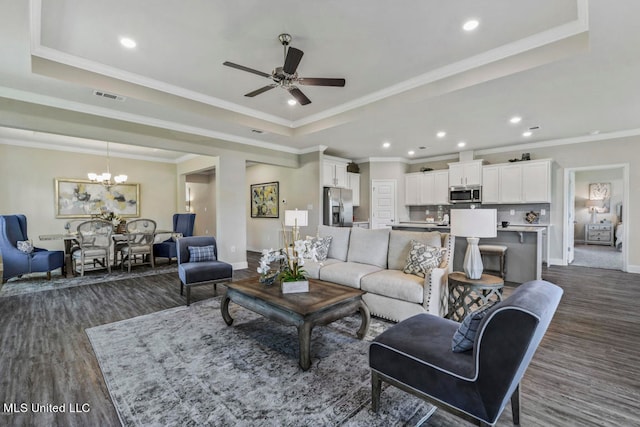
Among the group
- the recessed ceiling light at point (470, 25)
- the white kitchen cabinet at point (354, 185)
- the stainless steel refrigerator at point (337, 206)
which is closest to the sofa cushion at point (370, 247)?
the recessed ceiling light at point (470, 25)

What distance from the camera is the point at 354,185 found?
8.16 metres

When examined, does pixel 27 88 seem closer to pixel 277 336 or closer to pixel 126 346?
pixel 126 346

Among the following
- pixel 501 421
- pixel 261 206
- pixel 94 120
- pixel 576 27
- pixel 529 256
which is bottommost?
pixel 501 421

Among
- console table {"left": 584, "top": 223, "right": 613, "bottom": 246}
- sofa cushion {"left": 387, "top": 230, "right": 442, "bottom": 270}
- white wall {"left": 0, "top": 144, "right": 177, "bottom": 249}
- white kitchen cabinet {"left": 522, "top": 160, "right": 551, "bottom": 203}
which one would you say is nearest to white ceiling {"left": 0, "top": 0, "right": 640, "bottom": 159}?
white kitchen cabinet {"left": 522, "top": 160, "right": 551, "bottom": 203}

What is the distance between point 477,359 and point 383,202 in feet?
22.9

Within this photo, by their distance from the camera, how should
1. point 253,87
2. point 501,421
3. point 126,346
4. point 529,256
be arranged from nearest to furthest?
point 501,421 < point 126,346 < point 253,87 < point 529,256

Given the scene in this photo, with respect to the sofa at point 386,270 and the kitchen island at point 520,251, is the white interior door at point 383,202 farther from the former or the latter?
the sofa at point 386,270

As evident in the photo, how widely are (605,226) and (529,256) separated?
24.7 ft

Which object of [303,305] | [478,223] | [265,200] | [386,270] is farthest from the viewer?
[265,200]

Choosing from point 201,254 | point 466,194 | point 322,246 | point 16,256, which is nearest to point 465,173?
point 466,194

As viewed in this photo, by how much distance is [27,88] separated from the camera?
357 centimetres

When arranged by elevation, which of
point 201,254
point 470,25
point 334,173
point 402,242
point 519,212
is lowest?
point 201,254

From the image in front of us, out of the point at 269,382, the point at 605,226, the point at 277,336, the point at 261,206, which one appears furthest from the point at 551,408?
the point at 605,226

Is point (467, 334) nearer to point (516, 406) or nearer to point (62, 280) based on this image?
point (516, 406)
